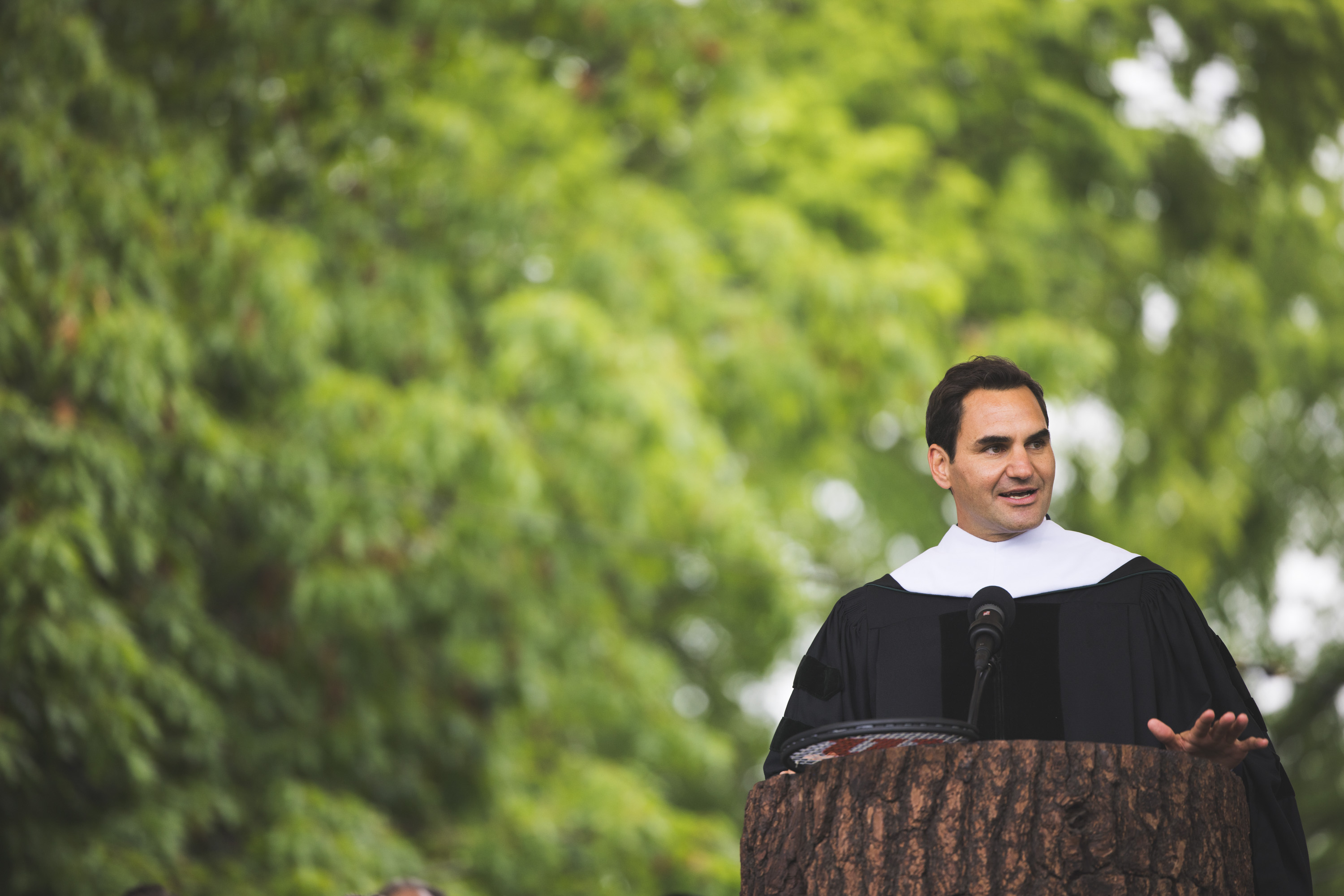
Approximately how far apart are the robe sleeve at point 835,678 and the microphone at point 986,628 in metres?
0.28

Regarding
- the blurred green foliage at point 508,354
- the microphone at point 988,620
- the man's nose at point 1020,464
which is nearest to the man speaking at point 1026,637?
the man's nose at point 1020,464

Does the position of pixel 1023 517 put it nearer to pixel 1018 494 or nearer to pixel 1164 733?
pixel 1018 494

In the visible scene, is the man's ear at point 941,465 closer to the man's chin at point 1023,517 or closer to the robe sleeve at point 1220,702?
the man's chin at point 1023,517

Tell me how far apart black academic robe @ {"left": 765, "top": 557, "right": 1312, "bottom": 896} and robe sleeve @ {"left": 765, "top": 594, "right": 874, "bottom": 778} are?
0.06m

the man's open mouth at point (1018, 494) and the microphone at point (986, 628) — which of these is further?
the man's open mouth at point (1018, 494)

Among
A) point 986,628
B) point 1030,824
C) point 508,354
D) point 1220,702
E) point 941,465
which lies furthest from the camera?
point 508,354

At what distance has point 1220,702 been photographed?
2.31 m

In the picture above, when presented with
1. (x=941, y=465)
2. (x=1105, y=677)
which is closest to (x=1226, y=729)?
(x=1105, y=677)

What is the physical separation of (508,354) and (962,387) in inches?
184

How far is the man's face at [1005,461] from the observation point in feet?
7.89

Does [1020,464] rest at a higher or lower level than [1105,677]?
higher

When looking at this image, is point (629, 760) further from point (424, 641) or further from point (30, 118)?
point (30, 118)

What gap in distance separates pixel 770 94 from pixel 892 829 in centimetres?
639

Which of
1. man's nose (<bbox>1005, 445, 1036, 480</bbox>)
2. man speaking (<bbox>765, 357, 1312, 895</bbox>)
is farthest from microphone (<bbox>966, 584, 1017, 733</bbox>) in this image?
man's nose (<bbox>1005, 445, 1036, 480</bbox>)
